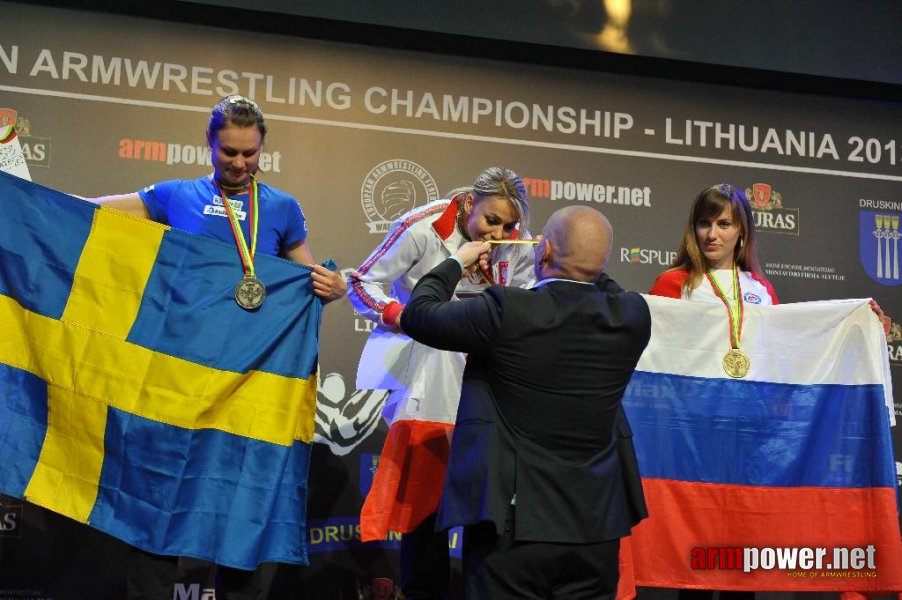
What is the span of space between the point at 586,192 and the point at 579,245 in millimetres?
2534

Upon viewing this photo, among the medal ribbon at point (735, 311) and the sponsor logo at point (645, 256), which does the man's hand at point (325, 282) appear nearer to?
the medal ribbon at point (735, 311)

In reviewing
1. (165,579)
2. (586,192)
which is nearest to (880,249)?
(586,192)

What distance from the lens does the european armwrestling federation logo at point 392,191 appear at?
4617mm

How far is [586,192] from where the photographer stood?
4.86 metres

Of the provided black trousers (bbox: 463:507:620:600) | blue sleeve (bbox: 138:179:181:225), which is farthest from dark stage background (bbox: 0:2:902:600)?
black trousers (bbox: 463:507:620:600)

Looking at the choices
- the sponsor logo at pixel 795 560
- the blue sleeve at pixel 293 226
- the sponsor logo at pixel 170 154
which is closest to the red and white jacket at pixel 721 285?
the sponsor logo at pixel 795 560

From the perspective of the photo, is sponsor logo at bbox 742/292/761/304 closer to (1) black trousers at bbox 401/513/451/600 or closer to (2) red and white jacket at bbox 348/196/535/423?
(2) red and white jacket at bbox 348/196/535/423

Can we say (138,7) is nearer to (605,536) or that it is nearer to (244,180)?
(244,180)

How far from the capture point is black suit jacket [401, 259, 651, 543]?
7.42 feet

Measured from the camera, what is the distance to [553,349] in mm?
2277

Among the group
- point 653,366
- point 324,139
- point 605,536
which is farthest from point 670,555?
point 324,139

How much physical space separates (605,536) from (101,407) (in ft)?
5.00

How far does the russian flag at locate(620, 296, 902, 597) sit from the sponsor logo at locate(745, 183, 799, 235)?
159 centimetres

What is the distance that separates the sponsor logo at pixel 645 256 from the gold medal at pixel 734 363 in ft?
4.94
